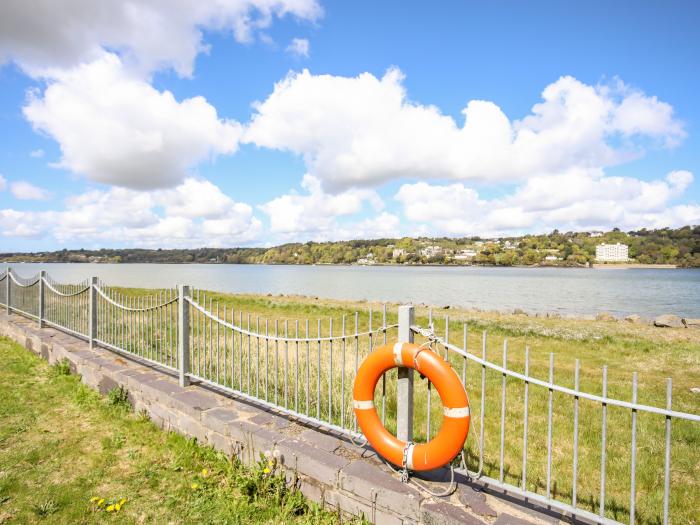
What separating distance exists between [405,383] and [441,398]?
0.40m

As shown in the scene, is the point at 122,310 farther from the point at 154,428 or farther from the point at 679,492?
the point at 679,492

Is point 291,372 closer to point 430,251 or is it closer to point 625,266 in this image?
point 625,266

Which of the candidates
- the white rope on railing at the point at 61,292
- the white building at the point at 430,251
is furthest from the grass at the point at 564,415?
the white building at the point at 430,251

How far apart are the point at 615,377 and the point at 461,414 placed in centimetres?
743

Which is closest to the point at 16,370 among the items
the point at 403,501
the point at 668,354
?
the point at 403,501

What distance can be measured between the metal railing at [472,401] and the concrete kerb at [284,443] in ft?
0.62

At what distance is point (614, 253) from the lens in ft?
344

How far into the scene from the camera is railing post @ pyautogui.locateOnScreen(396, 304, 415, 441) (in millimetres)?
2881

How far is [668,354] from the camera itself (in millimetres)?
10680

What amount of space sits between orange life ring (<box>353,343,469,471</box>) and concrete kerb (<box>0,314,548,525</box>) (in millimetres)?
188

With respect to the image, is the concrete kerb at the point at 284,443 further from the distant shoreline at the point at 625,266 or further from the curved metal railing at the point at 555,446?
the distant shoreline at the point at 625,266

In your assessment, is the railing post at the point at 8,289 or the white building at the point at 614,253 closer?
the railing post at the point at 8,289

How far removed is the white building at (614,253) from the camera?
10438 cm

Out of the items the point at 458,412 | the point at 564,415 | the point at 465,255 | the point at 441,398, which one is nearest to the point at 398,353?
the point at 441,398
